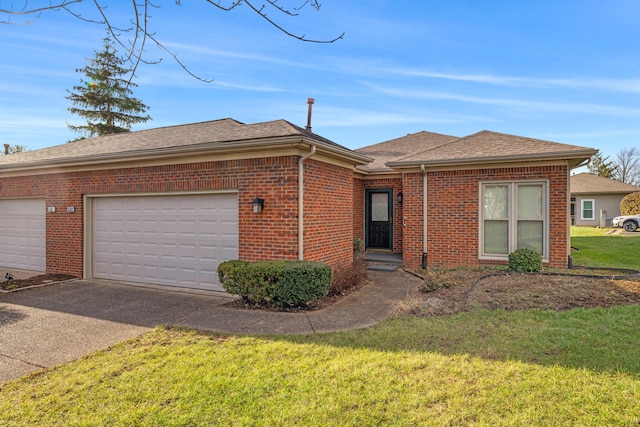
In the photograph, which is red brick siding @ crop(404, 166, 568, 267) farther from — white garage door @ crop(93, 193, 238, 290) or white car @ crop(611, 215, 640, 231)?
white car @ crop(611, 215, 640, 231)

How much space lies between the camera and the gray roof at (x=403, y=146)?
537 inches

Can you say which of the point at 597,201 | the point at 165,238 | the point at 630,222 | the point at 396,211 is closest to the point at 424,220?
the point at 396,211

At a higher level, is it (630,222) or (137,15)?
(137,15)

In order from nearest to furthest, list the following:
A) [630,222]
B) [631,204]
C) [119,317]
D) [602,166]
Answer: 1. [119,317]
2. [630,222]
3. [631,204]
4. [602,166]

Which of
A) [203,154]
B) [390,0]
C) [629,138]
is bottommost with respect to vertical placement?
[203,154]

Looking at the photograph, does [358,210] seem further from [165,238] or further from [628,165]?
[628,165]

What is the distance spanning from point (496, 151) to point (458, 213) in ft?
6.11

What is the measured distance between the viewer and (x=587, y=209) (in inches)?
1018

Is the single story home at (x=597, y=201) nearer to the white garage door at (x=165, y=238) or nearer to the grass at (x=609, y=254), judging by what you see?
the grass at (x=609, y=254)

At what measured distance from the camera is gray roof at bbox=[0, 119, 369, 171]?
7.17 meters

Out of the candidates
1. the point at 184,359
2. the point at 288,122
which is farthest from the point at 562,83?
the point at 184,359

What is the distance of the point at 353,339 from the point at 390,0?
14.6 feet

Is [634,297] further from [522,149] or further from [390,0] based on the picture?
[390,0]

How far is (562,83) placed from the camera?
12789 millimetres
